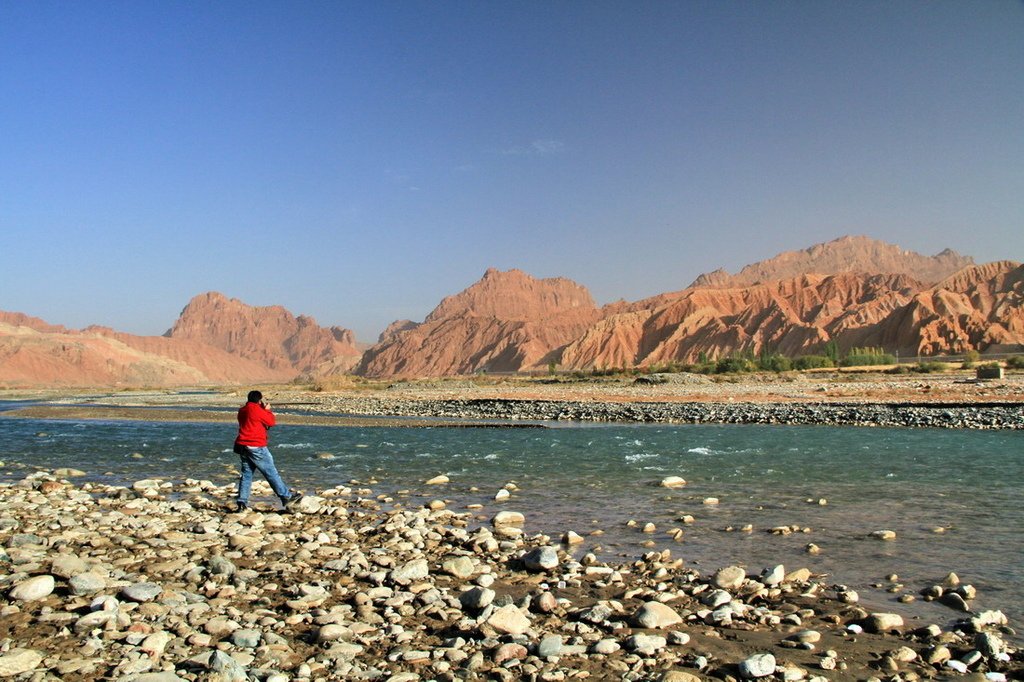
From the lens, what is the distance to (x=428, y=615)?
6.61m

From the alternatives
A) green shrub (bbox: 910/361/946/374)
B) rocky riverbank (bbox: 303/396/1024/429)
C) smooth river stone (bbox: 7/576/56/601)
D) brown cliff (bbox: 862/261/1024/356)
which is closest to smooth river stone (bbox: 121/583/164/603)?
smooth river stone (bbox: 7/576/56/601)

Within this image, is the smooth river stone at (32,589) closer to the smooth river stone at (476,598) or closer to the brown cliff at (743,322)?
the smooth river stone at (476,598)

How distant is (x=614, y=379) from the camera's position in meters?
74.9

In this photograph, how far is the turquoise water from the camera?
894 centimetres

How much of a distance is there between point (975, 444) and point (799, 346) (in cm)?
10041

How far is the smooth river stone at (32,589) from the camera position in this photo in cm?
660

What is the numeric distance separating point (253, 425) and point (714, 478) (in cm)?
903

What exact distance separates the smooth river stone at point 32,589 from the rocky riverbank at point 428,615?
1 cm

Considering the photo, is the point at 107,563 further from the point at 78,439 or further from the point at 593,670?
the point at 78,439

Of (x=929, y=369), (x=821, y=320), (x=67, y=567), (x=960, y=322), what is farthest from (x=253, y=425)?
(x=821, y=320)

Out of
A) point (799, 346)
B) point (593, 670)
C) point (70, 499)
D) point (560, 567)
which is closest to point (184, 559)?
point (560, 567)

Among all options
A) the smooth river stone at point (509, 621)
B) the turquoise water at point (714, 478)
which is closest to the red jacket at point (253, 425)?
the turquoise water at point (714, 478)

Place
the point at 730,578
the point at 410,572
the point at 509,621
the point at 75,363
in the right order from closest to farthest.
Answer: the point at 509,621 < the point at 730,578 < the point at 410,572 < the point at 75,363

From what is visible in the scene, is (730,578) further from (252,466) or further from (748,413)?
(748,413)
